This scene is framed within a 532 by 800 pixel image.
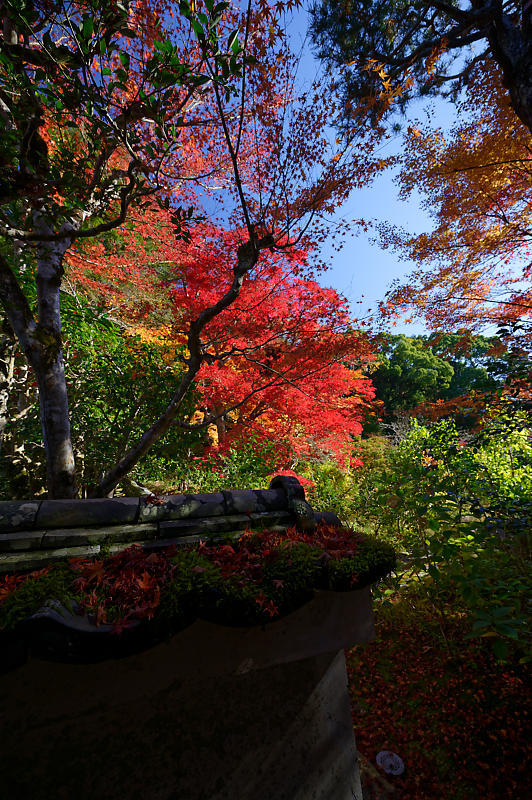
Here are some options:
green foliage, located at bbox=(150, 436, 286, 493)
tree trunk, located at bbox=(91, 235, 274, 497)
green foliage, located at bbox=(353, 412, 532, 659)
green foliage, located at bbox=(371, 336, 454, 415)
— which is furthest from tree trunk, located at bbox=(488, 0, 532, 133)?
green foliage, located at bbox=(371, 336, 454, 415)

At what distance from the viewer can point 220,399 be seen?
27.3ft

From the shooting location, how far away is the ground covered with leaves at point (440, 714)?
3.34 metres

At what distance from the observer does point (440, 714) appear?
4.04 meters

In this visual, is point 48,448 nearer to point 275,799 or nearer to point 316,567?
point 316,567

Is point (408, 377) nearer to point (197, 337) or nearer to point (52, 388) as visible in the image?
point (197, 337)

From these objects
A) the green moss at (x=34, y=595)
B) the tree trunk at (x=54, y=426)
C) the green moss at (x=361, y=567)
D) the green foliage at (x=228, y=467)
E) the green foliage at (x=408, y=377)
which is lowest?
the green foliage at (x=228, y=467)

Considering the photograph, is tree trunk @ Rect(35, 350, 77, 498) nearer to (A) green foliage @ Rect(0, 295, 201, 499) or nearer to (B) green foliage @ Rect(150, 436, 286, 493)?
(A) green foliage @ Rect(0, 295, 201, 499)

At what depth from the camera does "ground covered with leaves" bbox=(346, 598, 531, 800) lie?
3.34 metres

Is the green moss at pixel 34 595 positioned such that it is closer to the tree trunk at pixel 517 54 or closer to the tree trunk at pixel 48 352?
the tree trunk at pixel 48 352

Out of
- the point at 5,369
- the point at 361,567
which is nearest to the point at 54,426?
the point at 361,567

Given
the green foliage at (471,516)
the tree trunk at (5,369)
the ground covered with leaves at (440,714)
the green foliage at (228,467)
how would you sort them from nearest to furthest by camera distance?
1. the green foliage at (471,516)
2. the ground covered with leaves at (440,714)
3. the tree trunk at (5,369)
4. the green foliage at (228,467)

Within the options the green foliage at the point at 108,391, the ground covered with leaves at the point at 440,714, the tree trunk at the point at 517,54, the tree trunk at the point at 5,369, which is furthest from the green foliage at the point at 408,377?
the tree trunk at the point at 5,369

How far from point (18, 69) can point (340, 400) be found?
30.6ft

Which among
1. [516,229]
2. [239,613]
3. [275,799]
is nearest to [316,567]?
[239,613]
